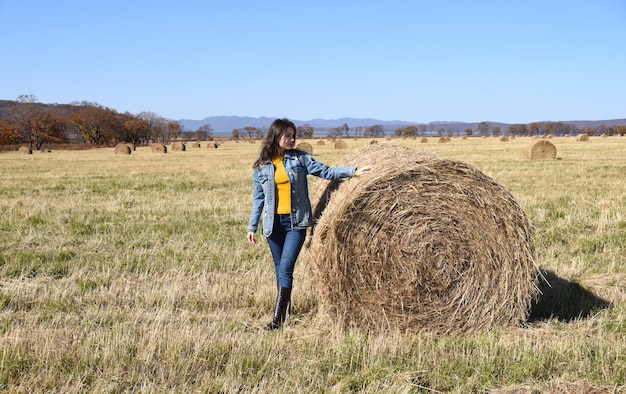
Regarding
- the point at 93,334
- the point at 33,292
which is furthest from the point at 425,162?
the point at 33,292

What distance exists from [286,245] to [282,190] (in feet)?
1.76

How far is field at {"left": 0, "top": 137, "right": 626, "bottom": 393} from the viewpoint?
4160 millimetres

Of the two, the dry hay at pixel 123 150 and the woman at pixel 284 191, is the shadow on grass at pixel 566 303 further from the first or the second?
the dry hay at pixel 123 150

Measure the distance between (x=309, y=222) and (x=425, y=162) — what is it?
49.4 inches

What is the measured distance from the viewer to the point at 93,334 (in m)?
4.92

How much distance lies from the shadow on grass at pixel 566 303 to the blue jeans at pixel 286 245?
7.79 feet

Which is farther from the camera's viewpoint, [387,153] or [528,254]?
[387,153]

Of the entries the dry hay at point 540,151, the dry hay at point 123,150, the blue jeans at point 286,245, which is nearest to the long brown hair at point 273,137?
the blue jeans at point 286,245

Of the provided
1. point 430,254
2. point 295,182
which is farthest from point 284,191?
point 430,254

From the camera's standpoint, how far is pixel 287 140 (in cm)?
543

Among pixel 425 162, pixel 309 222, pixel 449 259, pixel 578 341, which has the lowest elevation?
pixel 578 341

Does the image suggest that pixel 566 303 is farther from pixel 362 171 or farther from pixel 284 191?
pixel 284 191

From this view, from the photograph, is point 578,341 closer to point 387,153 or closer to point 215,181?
point 387,153

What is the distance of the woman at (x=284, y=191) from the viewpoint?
17.9 feet
